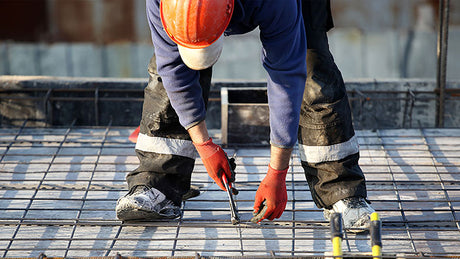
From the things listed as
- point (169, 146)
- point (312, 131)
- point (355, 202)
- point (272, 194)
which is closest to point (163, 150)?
point (169, 146)

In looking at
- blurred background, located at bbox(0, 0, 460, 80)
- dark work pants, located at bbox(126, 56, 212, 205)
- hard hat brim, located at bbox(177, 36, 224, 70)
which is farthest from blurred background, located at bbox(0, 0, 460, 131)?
hard hat brim, located at bbox(177, 36, 224, 70)

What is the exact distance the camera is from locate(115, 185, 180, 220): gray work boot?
9.06 feet

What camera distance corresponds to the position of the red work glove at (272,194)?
2617 millimetres

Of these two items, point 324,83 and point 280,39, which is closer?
point 280,39

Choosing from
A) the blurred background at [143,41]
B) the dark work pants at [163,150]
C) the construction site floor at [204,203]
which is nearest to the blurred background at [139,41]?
the blurred background at [143,41]

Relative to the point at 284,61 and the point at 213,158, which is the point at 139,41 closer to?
the point at 213,158

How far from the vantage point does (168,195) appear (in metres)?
2.92

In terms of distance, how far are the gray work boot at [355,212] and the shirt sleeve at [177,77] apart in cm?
82

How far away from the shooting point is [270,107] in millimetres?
2527

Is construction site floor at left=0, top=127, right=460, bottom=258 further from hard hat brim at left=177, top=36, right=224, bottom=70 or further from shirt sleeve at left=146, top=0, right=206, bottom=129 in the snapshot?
hard hat brim at left=177, top=36, right=224, bottom=70

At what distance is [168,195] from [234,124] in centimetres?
101

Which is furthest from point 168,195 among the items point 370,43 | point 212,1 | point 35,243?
point 370,43

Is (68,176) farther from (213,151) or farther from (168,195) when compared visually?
(213,151)

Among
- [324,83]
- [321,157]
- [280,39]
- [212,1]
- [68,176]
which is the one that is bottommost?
[68,176]
